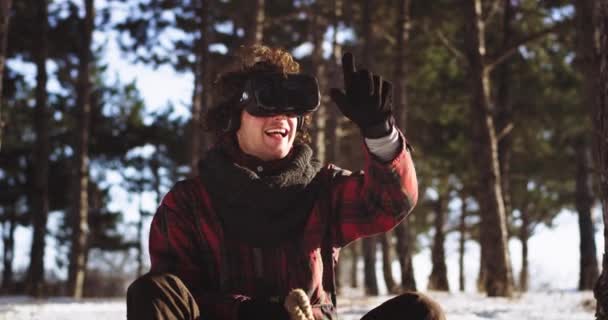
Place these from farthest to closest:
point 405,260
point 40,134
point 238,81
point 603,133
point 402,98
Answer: point 40,134
point 405,260
point 402,98
point 603,133
point 238,81

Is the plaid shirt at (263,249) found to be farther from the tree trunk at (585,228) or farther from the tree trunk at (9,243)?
the tree trunk at (9,243)

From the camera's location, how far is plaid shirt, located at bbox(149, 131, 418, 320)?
8.42ft

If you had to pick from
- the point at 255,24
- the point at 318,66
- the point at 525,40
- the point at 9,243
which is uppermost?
the point at 255,24

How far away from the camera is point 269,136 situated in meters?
2.75

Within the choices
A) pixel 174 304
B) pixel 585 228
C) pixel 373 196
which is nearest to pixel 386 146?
pixel 373 196

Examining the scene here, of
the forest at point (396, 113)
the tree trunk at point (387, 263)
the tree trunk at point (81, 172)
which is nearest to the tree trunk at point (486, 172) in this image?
the forest at point (396, 113)

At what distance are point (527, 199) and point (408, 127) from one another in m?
5.44

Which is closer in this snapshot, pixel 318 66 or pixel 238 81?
pixel 238 81

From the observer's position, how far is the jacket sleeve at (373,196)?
2416 millimetres

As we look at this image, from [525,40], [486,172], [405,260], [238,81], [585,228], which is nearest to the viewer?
[238,81]

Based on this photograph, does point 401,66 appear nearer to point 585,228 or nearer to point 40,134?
point 585,228

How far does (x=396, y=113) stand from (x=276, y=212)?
949cm

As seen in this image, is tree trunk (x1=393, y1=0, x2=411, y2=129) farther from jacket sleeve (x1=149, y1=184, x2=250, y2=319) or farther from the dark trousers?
the dark trousers

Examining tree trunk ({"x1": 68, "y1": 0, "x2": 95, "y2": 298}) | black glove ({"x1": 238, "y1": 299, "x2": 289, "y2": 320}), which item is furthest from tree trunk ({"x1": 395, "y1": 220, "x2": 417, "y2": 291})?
black glove ({"x1": 238, "y1": 299, "x2": 289, "y2": 320})
